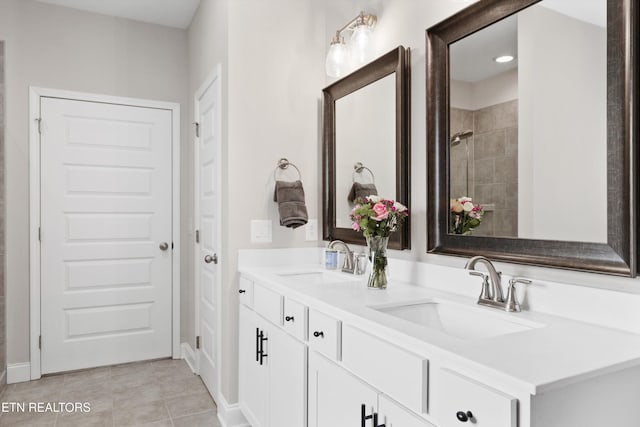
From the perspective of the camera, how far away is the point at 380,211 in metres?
1.66

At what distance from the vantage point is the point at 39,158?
9.76 feet

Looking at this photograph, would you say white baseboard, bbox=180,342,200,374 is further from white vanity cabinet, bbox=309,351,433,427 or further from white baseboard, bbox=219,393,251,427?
Answer: white vanity cabinet, bbox=309,351,433,427

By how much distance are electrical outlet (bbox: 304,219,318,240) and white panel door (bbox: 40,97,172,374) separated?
143 cm

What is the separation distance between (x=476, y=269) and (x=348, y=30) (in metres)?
1.45

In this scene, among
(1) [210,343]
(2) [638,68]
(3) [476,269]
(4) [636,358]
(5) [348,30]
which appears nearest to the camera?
(4) [636,358]

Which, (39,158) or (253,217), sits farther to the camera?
(39,158)

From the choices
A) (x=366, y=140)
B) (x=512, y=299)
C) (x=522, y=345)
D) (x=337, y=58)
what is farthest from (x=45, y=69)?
(x=522, y=345)

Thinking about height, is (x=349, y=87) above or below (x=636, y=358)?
above

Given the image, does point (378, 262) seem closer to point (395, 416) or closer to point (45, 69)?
point (395, 416)

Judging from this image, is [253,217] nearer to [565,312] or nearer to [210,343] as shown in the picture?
[210,343]

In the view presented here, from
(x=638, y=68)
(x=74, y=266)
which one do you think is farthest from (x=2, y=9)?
(x=638, y=68)

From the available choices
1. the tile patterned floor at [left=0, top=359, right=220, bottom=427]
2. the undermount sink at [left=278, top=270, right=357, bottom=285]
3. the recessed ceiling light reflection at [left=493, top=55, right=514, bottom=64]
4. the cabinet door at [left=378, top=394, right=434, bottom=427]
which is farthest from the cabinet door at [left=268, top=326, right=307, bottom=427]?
the recessed ceiling light reflection at [left=493, top=55, right=514, bottom=64]

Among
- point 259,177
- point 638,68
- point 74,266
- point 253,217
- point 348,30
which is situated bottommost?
point 74,266

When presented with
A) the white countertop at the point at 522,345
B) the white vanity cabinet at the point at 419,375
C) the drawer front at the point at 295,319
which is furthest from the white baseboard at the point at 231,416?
the white countertop at the point at 522,345
